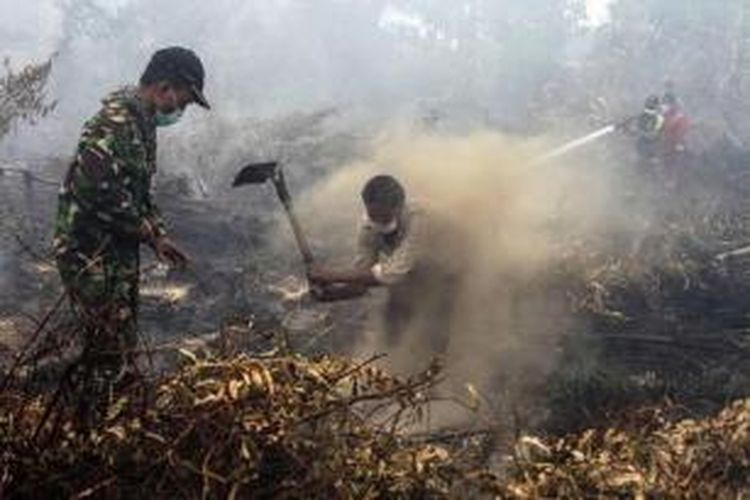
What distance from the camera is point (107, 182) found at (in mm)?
4797

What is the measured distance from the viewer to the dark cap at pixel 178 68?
4828mm

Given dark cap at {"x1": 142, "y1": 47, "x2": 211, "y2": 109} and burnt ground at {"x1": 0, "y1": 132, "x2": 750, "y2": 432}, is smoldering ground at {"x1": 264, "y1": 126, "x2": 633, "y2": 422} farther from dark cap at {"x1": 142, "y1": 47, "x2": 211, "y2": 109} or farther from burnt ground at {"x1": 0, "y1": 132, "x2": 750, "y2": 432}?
dark cap at {"x1": 142, "y1": 47, "x2": 211, "y2": 109}

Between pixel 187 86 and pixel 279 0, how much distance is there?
32249 mm

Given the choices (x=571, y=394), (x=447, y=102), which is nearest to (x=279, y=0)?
(x=447, y=102)

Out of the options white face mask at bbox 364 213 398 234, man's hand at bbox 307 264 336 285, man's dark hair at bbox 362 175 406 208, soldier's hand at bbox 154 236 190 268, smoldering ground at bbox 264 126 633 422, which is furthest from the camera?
smoldering ground at bbox 264 126 633 422

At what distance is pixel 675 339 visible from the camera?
7988 millimetres

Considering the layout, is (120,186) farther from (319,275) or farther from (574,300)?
(574,300)

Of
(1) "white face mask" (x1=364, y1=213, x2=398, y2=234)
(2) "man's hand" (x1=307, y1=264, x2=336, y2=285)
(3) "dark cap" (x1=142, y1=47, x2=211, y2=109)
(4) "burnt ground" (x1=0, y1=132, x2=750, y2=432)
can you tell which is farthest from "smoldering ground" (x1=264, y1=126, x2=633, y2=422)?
(3) "dark cap" (x1=142, y1=47, x2=211, y2=109)

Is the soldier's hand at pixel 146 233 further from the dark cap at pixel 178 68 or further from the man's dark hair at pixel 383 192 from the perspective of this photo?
the man's dark hair at pixel 383 192

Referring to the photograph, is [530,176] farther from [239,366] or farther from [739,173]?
[239,366]

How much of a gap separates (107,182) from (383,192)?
2.02 meters

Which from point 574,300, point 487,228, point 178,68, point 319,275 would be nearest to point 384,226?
point 319,275

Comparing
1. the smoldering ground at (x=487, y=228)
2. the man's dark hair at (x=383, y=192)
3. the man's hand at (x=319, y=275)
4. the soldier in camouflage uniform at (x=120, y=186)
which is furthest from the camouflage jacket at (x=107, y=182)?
the smoldering ground at (x=487, y=228)

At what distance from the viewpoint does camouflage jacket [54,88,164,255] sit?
4801mm
